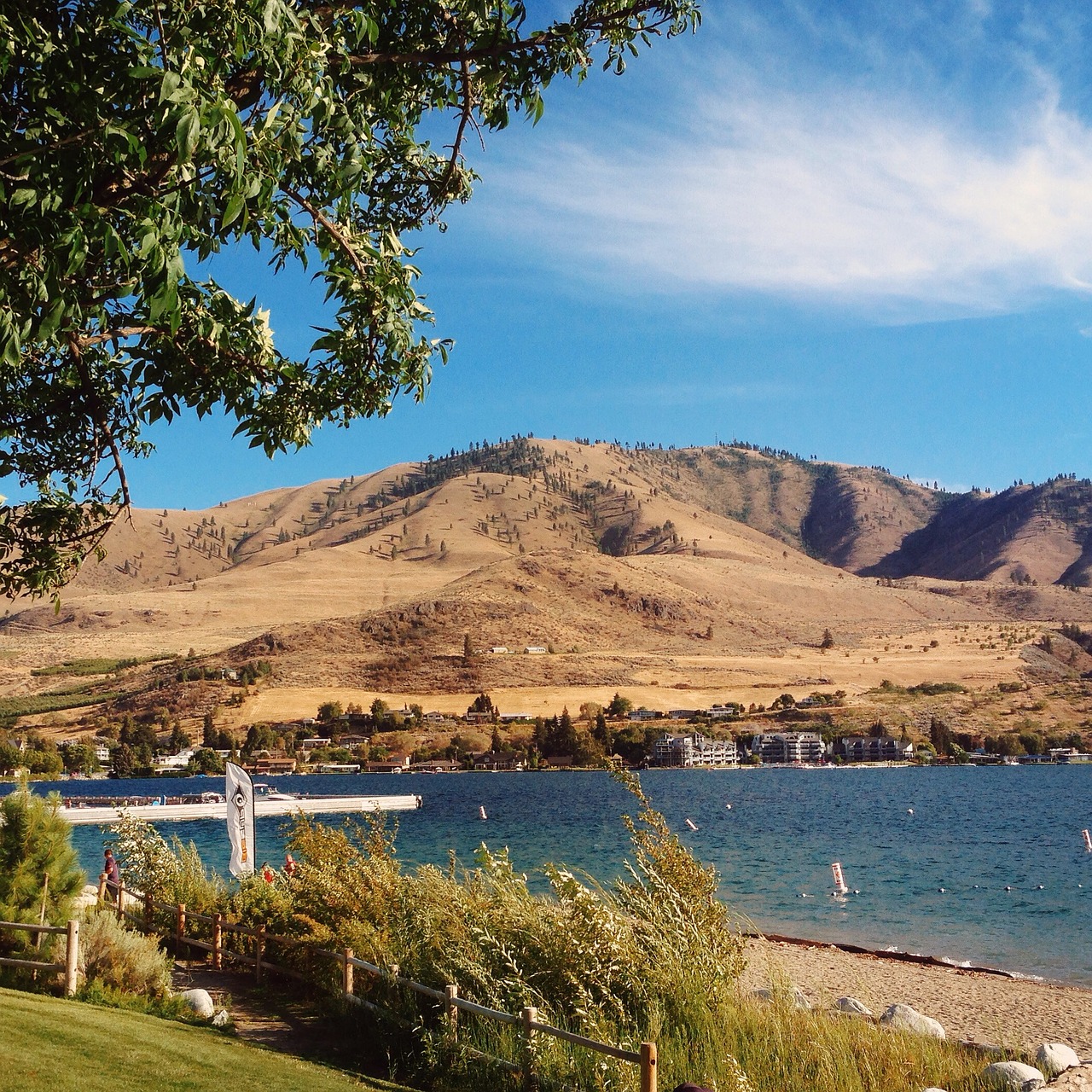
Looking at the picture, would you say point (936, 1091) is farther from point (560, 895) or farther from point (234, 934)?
point (234, 934)

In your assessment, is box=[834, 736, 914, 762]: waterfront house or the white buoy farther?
box=[834, 736, 914, 762]: waterfront house

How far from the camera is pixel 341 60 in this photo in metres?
5.96

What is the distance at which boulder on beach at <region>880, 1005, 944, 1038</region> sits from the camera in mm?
16094

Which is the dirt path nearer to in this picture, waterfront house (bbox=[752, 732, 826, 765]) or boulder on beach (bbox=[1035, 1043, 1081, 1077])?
boulder on beach (bbox=[1035, 1043, 1081, 1077])

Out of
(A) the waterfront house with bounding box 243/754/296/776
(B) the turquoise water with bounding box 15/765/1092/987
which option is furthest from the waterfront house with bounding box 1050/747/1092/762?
(A) the waterfront house with bounding box 243/754/296/776

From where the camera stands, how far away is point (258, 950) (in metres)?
16.7

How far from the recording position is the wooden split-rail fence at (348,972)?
29.3 ft

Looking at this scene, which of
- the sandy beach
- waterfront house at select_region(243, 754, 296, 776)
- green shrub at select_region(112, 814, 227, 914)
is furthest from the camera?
waterfront house at select_region(243, 754, 296, 776)

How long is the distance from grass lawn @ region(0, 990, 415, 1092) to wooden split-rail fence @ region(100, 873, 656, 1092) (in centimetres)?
114

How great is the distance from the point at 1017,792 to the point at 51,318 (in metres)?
104

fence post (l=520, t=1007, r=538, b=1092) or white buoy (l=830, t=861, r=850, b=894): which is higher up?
fence post (l=520, t=1007, r=538, b=1092)

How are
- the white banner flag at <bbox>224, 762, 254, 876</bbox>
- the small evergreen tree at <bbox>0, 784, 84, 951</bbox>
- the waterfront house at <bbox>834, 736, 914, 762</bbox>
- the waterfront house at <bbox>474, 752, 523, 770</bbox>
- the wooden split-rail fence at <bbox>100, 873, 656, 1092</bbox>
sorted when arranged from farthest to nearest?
the waterfront house at <bbox>834, 736, 914, 762</bbox> < the waterfront house at <bbox>474, 752, 523, 770</bbox> < the white banner flag at <bbox>224, 762, 254, 876</bbox> < the small evergreen tree at <bbox>0, 784, 84, 951</bbox> < the wooden split-rail fence at <bbox>100, 873, 656, 1092</bbox>

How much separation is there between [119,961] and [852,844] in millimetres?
50104

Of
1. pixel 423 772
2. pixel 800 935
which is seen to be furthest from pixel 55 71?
pixel 423 772
